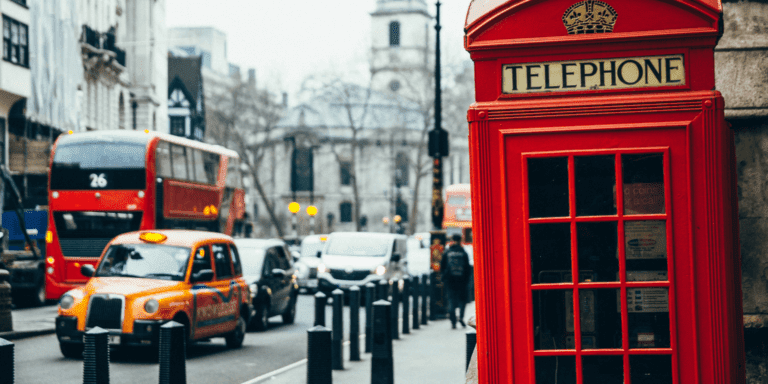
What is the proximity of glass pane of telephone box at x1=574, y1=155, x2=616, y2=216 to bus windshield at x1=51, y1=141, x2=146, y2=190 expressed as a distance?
16327 mm

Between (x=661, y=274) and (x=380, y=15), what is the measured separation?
92509mm

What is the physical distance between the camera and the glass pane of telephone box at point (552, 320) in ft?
14.0

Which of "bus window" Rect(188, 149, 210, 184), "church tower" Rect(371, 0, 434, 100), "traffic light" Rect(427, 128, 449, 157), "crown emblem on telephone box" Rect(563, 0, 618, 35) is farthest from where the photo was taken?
"church tower" Rect(371, 0, 434, 100)

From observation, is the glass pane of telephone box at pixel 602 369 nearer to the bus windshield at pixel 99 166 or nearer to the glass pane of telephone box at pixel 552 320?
the glass pane of telephone box at pixel 552 320

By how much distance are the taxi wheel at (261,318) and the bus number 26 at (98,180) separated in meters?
5.80

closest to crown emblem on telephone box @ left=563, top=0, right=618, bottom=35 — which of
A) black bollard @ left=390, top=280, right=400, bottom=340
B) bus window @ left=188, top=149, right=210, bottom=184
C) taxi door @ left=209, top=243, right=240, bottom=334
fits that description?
taxi door @ left=209, top=243, right=240, bottom=334

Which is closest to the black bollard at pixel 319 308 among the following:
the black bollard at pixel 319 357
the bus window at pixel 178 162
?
the black bollard at pixel 319 357

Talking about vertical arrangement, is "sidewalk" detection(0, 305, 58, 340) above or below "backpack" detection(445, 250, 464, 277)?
below

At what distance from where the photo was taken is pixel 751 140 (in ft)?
19.0

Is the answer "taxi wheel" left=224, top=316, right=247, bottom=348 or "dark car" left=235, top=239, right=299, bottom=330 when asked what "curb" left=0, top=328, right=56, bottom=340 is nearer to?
"taxi wheel" left=224, top=316, right=247, bottom=348

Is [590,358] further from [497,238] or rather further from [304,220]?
[304,220]

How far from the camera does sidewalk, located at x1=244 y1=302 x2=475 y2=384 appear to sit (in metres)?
9.91

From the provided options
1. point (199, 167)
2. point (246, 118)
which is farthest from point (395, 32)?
point (199, 167)

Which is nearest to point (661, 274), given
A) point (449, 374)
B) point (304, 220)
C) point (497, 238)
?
point (497, 238)
